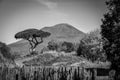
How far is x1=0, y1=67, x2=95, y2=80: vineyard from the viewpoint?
8.24m

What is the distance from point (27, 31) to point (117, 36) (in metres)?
40.6

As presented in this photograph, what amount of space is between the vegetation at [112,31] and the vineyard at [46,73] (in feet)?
15.3

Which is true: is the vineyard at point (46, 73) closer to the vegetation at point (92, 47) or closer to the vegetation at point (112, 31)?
the vegetation at point (112, 31)

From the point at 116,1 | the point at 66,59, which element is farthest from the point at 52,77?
the point at 66,59

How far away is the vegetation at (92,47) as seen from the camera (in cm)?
2547

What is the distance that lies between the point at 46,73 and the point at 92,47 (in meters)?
18.0

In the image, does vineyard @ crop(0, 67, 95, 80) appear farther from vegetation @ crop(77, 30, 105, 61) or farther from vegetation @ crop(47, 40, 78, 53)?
vegetation @ crop(47, 40, 78, 53)

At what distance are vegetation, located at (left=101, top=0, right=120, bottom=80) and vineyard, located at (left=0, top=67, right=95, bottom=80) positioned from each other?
184 inches

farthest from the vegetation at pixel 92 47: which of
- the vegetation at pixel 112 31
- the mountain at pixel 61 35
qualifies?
the mountain at pixel 61 35

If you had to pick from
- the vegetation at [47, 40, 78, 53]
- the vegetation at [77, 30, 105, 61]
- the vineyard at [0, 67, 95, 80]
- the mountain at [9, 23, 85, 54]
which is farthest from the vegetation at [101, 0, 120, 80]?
the mountain at [9, 23, 85, 54]

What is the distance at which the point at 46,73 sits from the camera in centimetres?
942

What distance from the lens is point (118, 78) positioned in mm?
8383

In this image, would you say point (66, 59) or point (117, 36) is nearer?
point (117, 36)

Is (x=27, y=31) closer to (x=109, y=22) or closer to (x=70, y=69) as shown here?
(x=109, y=22)
